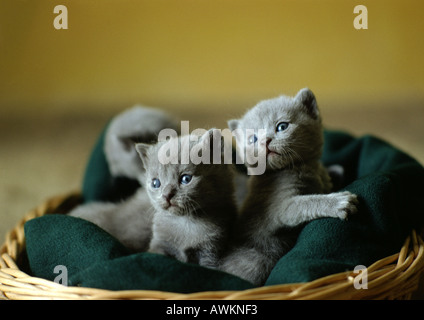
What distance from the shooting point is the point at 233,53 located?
2980 millimetres

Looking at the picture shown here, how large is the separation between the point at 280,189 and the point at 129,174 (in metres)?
0.72

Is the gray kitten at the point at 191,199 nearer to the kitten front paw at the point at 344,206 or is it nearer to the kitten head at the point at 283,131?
the kitten head at the point at 283,131

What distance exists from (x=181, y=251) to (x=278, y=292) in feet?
1.01

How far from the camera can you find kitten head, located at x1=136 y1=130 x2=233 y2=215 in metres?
1.03

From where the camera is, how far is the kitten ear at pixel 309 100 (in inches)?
45.1

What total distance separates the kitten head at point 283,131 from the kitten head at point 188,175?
0.35 feet

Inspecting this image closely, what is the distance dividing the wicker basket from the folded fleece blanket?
0.03m

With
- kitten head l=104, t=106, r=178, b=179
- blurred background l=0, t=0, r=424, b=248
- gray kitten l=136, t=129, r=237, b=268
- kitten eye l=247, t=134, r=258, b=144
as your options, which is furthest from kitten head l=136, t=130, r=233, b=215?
blurred background l=0, t=0, r=424, b=248

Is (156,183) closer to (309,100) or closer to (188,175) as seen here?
(188,175)

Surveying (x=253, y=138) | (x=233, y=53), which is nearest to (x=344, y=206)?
(x=253, y=138)

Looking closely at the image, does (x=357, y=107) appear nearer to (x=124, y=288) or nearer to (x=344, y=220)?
(x=344, y=220)

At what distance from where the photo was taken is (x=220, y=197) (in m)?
1.09
